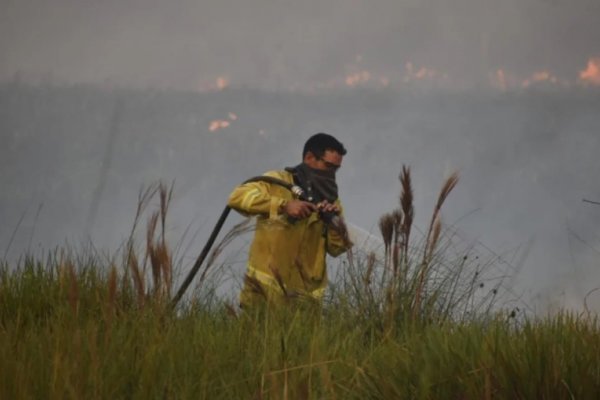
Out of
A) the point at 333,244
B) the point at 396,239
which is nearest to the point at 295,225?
the point at 333,244

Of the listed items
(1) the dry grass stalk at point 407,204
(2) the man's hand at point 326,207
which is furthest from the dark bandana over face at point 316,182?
(1) the dry grass stalk at point 407,204

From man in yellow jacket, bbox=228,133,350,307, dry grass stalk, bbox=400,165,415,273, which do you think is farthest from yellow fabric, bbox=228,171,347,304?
dry grass stalk, bbox=400,165,415,273

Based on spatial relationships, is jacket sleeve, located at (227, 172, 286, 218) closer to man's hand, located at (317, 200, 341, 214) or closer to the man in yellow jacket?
the man in yellow jacket

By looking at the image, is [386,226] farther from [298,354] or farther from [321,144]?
[321,144]

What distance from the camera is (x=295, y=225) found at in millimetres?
6547

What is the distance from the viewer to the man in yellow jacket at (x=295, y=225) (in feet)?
20.8

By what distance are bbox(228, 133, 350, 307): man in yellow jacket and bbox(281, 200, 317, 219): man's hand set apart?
13 centimetres

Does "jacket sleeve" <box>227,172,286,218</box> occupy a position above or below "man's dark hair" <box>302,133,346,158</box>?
below

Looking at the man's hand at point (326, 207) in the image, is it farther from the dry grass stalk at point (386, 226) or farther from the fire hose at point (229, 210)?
the dry grass stalk at point (386, 226)

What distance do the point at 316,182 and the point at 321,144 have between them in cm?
33

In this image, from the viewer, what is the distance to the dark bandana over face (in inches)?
258

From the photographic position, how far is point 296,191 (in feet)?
21.0

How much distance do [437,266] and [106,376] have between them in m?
2.44

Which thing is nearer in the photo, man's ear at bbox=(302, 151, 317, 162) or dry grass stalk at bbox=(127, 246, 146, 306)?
dry grass stalk at bbox=(127, 246, 146, 306)
